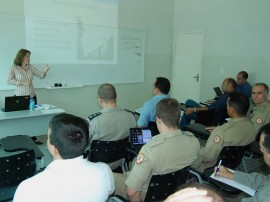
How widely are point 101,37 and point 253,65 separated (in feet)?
10.6

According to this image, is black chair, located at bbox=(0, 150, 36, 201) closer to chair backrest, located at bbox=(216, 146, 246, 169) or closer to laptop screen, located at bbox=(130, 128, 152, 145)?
laptop screen, located at bbox=(130, 128, 152, 145)

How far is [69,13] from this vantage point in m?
5.17

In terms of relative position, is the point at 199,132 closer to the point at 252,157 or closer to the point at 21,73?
the point at 252,157

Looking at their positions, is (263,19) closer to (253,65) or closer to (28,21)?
(253,65)

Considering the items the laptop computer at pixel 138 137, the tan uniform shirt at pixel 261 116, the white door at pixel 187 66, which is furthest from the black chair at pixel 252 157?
the white door at pixel 187 66

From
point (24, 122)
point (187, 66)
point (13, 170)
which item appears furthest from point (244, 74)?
point (13, 170)

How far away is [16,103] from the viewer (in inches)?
142

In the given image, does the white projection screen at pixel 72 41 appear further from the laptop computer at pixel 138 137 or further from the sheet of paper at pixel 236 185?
the sheet of paper at pixel 236 185

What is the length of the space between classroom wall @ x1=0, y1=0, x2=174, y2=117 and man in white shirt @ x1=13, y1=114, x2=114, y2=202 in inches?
160

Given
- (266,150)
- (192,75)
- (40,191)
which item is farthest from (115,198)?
(192,75)

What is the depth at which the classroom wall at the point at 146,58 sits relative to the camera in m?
5.61

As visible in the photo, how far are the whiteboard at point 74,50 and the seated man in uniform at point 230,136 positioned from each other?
144 inches

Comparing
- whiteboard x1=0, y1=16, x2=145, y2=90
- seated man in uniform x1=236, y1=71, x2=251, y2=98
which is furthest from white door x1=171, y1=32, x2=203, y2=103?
seated man in uniform x1=236, y1=71, x2=251, y2=98

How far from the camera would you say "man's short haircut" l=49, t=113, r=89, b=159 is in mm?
1340
